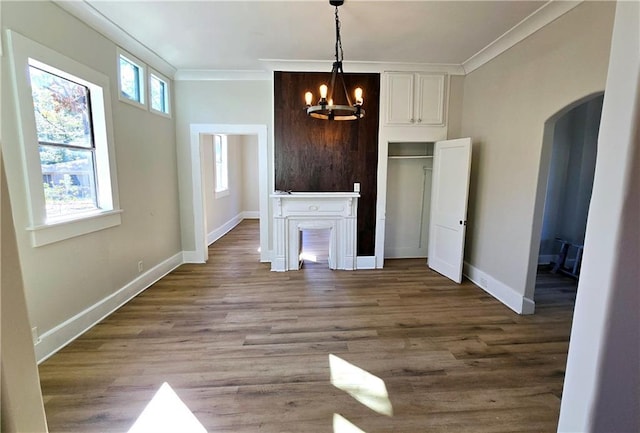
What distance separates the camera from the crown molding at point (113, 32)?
8.40ft

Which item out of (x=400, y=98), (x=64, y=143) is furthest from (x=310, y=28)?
(x=64, y=143)

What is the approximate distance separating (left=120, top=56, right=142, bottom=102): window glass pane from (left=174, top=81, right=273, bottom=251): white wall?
87cm

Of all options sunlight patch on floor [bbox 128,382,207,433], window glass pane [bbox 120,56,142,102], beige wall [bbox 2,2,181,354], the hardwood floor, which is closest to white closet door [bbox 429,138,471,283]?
the hardwood floor

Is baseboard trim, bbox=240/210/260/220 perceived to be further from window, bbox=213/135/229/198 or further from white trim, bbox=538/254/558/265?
white trim, bbox=538/254/558/265

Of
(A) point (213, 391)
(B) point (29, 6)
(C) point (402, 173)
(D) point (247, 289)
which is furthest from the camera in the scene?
(C) point (402, 173)

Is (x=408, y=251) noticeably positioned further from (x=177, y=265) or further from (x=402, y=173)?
(x=177, y=265)

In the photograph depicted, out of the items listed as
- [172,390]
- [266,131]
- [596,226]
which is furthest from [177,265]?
[596,226]

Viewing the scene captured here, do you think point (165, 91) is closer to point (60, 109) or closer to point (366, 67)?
point (60, 109)

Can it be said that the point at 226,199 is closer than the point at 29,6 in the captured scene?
No

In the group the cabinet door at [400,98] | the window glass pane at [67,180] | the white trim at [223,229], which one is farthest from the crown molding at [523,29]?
the white trim at [223,229]

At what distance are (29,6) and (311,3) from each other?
7.22 feet

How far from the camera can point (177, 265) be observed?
4.62 meters

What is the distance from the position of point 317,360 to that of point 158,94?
13.6ft

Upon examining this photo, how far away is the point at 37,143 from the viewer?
7.39ft
